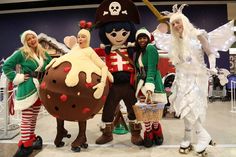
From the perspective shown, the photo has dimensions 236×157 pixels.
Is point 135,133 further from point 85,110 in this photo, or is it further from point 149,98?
point 85,110

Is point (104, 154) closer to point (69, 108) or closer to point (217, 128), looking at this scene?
point (69, 108)

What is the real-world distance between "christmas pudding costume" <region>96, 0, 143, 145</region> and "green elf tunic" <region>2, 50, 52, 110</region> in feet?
2.24

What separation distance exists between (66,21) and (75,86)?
526 centimetres

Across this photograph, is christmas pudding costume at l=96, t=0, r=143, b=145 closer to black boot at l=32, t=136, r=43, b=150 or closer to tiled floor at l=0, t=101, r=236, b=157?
tiled floor at l=0, t=101, r=236, b=157

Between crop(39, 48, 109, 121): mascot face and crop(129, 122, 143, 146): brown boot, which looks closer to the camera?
crop(39, 48, 109, 121): mascot face

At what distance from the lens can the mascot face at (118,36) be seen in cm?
279

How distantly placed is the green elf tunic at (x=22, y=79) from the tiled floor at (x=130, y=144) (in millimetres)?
499

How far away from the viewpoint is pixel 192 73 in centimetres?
245

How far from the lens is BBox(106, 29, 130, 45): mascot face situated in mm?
2785

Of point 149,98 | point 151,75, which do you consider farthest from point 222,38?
point 149,98

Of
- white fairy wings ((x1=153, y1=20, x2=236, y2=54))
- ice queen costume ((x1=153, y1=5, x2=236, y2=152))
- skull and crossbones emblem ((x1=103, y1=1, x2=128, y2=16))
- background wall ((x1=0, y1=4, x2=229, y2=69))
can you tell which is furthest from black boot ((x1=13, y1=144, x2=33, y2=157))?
background wall ((x1=0, y1=4, x2=229, y2=69))

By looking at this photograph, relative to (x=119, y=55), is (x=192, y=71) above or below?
below

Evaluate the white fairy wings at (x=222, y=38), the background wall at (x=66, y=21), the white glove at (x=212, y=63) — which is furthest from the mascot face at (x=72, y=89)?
the background wall at (x=66, y=21)

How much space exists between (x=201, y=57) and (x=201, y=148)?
2.56ft
